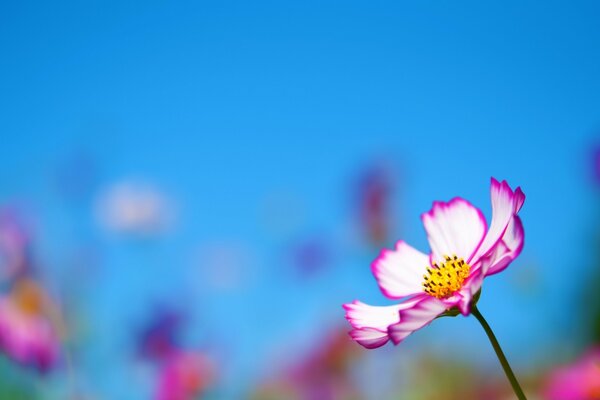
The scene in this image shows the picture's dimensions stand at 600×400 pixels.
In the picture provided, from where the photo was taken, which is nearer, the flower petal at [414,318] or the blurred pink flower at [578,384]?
the flower petal at [414,318]

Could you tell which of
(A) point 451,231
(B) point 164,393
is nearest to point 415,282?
(A) point 451,231

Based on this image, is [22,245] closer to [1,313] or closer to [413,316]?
[1,313]

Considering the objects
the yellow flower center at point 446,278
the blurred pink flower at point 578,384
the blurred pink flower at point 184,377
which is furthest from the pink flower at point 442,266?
the blurred pink flower at point 184,377

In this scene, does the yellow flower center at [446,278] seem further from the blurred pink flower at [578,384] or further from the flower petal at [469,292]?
the blurred pink flower at [578,384]

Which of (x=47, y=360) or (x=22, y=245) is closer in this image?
(x=47, y=360)

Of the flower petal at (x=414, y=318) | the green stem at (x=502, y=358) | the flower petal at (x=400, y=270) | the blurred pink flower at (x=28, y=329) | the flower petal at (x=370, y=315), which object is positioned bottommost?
the green stem at (x=502, y=358)

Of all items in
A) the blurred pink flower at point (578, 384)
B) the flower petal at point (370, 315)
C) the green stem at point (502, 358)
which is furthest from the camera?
the blurred pink flower at point (578, 384)

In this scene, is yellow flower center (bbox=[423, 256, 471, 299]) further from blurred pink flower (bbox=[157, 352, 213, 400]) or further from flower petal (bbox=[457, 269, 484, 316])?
blurred pink flower (bbox=[157, 352, 213, 400])
